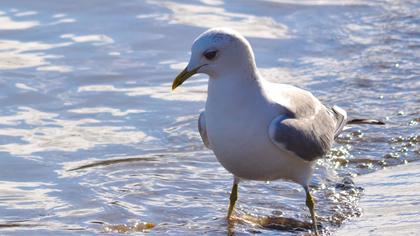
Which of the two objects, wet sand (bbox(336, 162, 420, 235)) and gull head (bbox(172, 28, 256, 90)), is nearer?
gull head (bbox(172, 28, 256, 90))

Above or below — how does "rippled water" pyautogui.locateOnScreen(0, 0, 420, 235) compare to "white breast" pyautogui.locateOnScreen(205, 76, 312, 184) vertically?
below

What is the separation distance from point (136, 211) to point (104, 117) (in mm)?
1964

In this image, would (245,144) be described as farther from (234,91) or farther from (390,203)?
(390,203)

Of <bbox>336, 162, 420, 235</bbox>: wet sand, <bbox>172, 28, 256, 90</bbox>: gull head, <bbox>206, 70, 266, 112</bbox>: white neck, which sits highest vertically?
<bbox>172, 28, 256, 90</bbox>: gull head

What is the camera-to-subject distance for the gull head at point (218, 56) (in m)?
5.68

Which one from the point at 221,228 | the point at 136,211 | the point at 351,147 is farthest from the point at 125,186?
the point at 351,147

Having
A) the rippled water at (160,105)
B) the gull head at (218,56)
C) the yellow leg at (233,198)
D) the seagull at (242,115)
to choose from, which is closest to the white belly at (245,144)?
the seagull at (242,115)

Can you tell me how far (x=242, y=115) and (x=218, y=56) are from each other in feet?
1.18

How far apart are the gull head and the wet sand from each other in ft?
3.78

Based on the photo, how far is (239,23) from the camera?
433 inches

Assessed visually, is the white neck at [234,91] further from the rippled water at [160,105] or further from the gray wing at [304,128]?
the rippled water at [160,105]

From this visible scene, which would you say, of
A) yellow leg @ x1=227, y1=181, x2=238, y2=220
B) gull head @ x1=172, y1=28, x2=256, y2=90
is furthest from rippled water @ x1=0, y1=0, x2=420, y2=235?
gull head @ x1=172, y1=28, x2=256, y2=90

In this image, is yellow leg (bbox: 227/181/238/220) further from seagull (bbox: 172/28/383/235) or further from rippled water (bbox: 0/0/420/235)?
seagull (bbox: 172/28/383/235)

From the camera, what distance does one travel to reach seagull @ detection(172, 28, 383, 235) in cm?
Answer: 567
